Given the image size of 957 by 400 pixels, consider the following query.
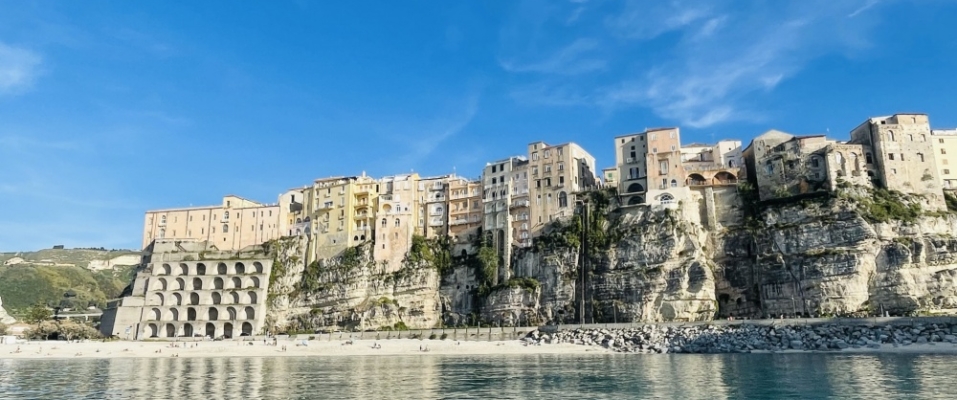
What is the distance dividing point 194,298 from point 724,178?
6180 cm

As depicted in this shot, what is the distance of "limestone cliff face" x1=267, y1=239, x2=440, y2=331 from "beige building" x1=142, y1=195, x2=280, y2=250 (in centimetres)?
910

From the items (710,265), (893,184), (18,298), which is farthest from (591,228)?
(18,298)

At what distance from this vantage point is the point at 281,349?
6069 centimetres

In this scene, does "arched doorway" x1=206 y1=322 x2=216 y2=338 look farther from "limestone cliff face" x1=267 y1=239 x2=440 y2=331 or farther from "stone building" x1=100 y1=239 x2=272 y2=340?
"limestone cliff face" x1=267 y1=239 x2=440 y2=331

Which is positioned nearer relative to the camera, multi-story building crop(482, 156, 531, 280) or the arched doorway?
multi-story building crop(482, 156, 531, 280)

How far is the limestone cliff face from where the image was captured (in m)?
73.8

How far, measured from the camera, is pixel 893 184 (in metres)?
64.2

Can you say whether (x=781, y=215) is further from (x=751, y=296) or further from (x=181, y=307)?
(x=181, y=307)

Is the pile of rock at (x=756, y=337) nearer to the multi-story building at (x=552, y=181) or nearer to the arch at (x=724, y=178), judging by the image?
the multi-story building at (x=552, y=181)

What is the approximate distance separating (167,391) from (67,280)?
115688mm

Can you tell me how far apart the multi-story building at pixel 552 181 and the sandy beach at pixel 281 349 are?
19.1 m

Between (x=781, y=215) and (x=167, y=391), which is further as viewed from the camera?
(x=781, y=215)

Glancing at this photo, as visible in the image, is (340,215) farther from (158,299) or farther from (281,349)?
(281,349)

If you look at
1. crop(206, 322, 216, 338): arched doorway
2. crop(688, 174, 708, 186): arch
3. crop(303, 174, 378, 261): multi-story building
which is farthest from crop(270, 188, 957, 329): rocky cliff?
crop(206, 322, 216, 338): arched doorway
